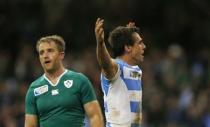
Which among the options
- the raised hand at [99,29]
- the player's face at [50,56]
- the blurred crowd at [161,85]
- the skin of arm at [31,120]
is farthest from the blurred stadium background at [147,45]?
the raised hand at [99,29]

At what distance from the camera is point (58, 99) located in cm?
1189

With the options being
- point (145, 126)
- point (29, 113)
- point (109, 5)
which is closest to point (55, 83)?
point (29, 113)

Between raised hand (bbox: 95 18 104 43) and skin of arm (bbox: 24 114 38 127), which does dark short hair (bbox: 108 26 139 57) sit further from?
skin of arm (bbox: 24 114 38 127)

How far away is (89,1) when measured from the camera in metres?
24.3

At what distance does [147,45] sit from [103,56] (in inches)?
491

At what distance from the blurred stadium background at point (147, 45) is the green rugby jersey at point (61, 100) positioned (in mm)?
7361

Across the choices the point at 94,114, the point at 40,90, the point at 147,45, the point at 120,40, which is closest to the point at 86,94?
the point at 94,114

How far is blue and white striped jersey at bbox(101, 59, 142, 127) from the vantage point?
11859 mm

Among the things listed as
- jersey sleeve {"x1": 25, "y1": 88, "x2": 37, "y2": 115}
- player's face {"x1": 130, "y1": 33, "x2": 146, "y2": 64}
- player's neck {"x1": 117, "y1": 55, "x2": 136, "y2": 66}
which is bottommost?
jersey sleeve {"x1": 25, "y1": 88, "x2": 37, "y2": 115}

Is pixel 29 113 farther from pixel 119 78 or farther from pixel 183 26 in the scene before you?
pixel 183 26

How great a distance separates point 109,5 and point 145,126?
4989mm

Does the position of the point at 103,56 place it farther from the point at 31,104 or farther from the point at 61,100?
the point at 31,104

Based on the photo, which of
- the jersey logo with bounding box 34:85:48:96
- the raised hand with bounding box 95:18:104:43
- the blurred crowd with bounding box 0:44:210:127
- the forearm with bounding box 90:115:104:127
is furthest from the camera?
the blurred crowd with bounding box 0:44:210:127

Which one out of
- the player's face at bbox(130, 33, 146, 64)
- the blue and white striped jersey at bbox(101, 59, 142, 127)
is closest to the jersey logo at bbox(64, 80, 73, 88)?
the blue and white striped jersey at bbox(101, 59, 142, 127)
